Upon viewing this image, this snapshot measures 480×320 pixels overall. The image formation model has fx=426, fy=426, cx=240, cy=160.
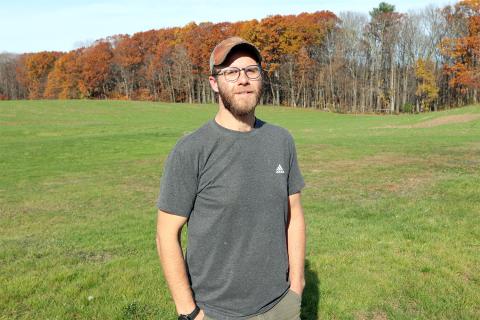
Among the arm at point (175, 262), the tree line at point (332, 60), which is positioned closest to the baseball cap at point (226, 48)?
the arm at point (175, 262)

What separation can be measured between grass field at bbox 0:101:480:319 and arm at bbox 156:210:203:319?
2.28 m

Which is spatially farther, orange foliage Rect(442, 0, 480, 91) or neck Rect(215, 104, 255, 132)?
orange foliage Rect(442, 0, 480, 91)

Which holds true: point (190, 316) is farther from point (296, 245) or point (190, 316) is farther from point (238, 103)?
point (238, 103)

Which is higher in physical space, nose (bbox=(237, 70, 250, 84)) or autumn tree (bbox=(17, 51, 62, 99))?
autumn tree (bbox=(17, 51, 62, 99))

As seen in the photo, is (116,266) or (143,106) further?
(143,106)

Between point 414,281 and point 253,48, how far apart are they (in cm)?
405

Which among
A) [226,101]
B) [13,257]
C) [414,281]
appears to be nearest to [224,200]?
[226,101]

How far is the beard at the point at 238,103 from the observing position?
263 centimetres

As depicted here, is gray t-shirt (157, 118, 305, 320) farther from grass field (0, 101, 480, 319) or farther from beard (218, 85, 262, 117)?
grass field (0, 101, 480, 319)

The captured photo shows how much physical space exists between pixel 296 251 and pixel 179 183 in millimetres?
1003

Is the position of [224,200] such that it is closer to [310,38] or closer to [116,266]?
[116,266]

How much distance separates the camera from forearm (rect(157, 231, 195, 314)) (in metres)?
2.50

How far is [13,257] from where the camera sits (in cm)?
664

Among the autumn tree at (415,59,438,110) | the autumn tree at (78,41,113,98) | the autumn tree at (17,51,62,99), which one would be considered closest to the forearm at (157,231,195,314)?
the autumn tree at (415,59,438,110)
